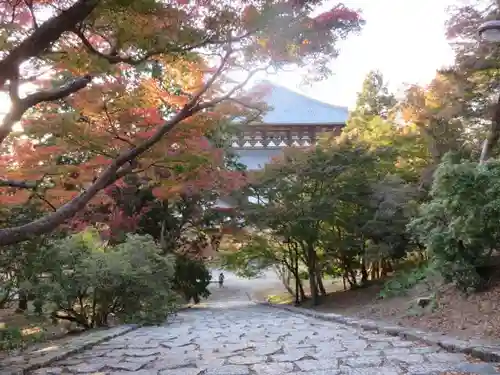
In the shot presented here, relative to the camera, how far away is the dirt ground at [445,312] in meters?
5.48

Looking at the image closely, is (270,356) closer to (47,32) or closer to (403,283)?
(47,32)

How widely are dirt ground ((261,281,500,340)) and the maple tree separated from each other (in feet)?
11.4

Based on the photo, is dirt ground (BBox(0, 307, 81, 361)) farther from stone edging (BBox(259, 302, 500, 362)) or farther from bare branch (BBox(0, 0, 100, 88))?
stone edging (BBox(259, 302, 500, 362))

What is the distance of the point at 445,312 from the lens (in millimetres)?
6660

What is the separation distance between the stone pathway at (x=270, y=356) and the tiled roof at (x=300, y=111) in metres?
19.8

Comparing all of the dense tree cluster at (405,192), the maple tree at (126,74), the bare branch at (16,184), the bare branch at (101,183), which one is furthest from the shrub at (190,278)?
the bare branch at (16,184)

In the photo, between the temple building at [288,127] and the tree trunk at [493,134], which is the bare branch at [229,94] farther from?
the temple building at [288,127]

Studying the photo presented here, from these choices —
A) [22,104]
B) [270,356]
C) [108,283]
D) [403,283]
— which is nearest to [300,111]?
[403,283]

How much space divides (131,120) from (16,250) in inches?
75.2

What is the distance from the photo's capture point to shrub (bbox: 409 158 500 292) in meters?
6.11

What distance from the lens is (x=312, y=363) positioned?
4.03 metres

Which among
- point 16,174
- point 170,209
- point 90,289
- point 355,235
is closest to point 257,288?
point 170,209

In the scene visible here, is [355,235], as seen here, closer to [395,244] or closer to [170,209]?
[395,244]

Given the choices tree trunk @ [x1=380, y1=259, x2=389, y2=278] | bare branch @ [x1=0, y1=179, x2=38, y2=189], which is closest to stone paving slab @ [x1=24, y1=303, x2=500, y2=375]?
bare branch @ [x1=0, y1=179, x2=38, y2=189]
